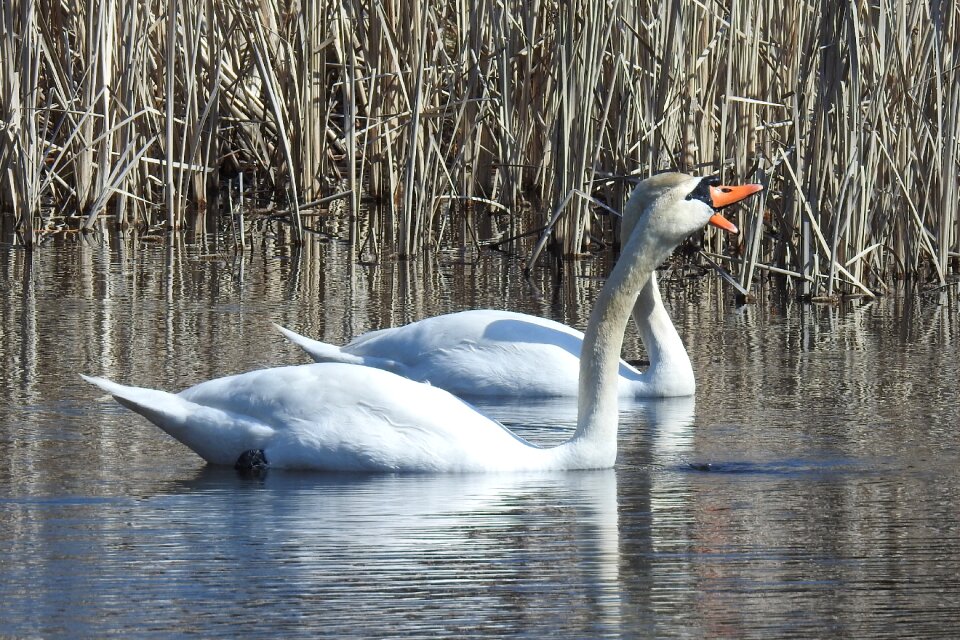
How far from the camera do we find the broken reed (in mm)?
10039

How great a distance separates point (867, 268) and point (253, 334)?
406 cm

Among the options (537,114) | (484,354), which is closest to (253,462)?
(484,354)

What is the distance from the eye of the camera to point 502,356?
26.1ft

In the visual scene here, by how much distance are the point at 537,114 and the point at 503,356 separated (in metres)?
5.20

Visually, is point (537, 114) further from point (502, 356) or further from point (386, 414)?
point (386, 414)

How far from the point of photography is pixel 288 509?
5164 mm

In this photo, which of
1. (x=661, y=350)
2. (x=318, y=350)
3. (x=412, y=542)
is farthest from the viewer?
(x=661, y=350)

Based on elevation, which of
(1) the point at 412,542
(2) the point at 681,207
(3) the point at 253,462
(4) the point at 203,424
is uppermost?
(2) the point at 681,207

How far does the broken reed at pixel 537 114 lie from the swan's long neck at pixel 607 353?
3.92 meters

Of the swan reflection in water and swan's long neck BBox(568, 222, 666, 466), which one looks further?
swan's long neck BBox(568, 222, 666, 466)

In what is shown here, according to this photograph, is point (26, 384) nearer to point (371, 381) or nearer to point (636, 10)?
point (371, 381)

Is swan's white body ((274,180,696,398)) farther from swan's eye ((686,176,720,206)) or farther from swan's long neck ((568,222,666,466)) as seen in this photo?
swan's long neck ((568,222,666,466))

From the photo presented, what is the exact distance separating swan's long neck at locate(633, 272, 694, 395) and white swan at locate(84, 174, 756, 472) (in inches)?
73.5

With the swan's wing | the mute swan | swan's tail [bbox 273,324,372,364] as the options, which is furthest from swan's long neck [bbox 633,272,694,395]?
the swan's wing
